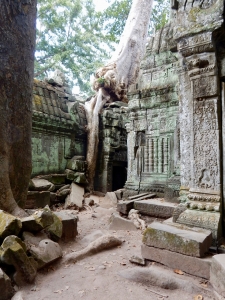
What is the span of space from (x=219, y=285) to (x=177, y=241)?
488 millimetres

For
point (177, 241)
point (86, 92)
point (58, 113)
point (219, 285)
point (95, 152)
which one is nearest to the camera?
point (219, 285)

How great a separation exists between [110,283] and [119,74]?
10.0 meters

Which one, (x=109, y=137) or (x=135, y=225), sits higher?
(x=109, y=137)

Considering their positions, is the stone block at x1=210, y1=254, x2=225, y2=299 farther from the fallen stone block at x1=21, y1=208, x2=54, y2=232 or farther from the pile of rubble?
the fallen stone block at x1=21, y1=208, x2=54, y2=232

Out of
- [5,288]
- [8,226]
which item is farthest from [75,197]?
[5,288]

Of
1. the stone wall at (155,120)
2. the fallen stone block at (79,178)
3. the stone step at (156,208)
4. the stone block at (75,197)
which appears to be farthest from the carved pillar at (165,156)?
the fallen stone block at (79,178)

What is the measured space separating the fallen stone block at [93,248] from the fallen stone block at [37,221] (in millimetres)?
473

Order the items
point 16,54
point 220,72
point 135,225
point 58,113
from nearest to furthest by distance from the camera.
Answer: point 220,72 < point 16,54 < point 135,225 < point 58,113

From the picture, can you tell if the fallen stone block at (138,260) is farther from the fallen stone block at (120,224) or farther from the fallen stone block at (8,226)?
the fallen stone block at (120,224)

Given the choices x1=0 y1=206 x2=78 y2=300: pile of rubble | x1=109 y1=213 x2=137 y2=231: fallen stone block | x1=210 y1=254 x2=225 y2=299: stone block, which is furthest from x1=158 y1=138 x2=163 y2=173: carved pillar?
x1=210 y1=254 x2=225 y2=299: stone block

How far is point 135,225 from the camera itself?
398 cm

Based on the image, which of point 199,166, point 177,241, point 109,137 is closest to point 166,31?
point 109,137

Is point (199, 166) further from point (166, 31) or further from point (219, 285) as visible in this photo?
point (166, 31)

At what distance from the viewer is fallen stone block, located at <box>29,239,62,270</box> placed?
7.80 feet
